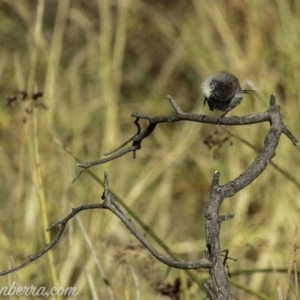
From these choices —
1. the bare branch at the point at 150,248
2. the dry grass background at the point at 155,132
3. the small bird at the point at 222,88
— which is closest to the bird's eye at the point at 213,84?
the small bird at the point at 222,88

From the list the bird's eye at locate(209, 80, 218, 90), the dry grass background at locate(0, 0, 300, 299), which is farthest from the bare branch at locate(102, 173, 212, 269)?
the dry grass background at locate(0, 0, 300, 299)

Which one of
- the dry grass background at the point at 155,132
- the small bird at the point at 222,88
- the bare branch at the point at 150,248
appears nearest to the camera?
the bare branch at the point at 150,248

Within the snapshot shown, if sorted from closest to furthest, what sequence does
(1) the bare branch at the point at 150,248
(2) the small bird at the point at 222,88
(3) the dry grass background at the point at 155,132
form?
(1) the bare branch at the point at 150,248 < (2) the small bird at the point at 222,88 < (3) the dry grass background at the point at 155,132

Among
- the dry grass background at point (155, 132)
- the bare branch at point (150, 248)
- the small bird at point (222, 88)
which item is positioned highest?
the dry grass background at point (155, 132)

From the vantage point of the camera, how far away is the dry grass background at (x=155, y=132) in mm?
2057

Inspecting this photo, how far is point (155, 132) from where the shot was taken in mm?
2916

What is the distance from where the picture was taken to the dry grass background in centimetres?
206

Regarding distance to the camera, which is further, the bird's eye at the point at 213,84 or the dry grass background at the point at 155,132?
the dry grass background at the point at 155,132

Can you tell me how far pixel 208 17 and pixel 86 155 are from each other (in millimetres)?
811

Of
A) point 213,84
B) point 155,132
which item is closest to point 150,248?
point 213,84

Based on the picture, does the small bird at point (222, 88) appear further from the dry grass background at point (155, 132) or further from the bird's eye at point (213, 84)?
the dry grass background at point (155, 132)

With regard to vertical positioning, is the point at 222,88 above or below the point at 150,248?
above

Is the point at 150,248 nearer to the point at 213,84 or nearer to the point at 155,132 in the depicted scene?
the point at 213,84

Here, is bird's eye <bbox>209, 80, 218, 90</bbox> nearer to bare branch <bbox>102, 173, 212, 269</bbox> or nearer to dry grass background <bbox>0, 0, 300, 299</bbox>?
bare branch <bbox>102, 173, 212, 269</bbox>
